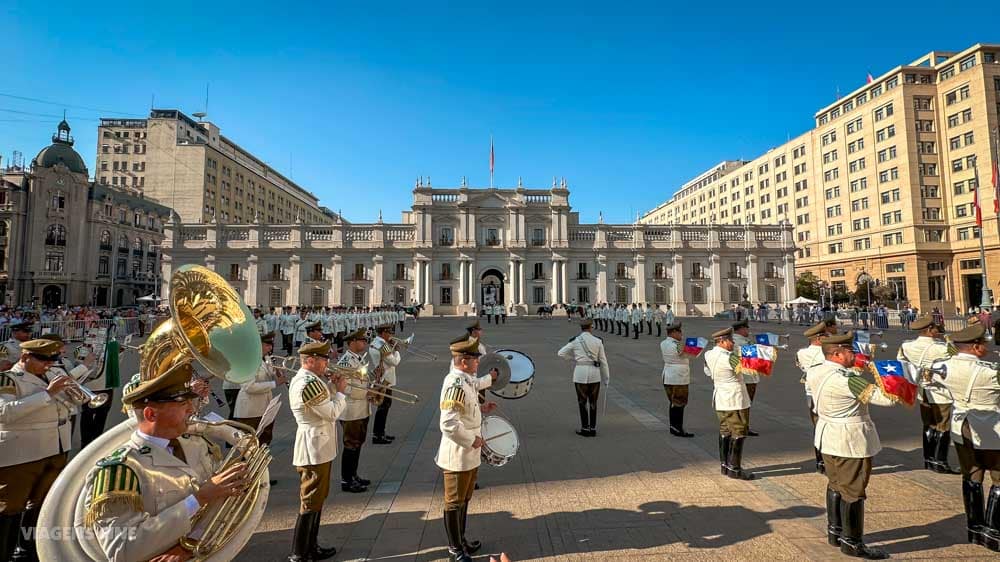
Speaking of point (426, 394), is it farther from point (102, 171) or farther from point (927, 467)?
point (102, 171)

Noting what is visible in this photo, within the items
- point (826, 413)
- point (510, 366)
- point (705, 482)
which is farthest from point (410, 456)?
point (826, 413)

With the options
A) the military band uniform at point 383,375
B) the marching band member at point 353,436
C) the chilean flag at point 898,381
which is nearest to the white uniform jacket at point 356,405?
the marching band member at point 353,436

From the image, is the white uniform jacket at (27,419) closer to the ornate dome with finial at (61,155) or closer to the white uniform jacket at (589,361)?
the white uniform jacket at (589,361)

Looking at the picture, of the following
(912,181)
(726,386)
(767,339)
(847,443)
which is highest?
(912,181)

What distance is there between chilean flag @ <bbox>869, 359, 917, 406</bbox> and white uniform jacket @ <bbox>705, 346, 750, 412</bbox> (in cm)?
174

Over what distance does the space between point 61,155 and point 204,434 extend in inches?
2669

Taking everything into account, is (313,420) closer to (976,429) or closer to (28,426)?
(28,426)

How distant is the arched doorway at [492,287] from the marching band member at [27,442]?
47.9 m

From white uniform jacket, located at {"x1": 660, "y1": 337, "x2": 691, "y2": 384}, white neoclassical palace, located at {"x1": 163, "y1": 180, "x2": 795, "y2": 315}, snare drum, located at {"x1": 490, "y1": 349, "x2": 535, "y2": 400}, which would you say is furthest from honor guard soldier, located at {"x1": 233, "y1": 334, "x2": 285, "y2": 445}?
white neoclassical palace, located at {"x1": 163, "y1": 180, "x2": 795, "y2": 315}

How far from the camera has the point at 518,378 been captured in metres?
5.52

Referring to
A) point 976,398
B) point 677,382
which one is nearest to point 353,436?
point 677,382

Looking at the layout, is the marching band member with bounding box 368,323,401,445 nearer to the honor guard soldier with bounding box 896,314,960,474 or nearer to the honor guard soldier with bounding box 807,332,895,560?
the honor guard soldier with bounding box 807,332,895,560

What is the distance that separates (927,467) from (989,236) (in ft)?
198

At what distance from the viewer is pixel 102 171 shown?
6662 centimetres
